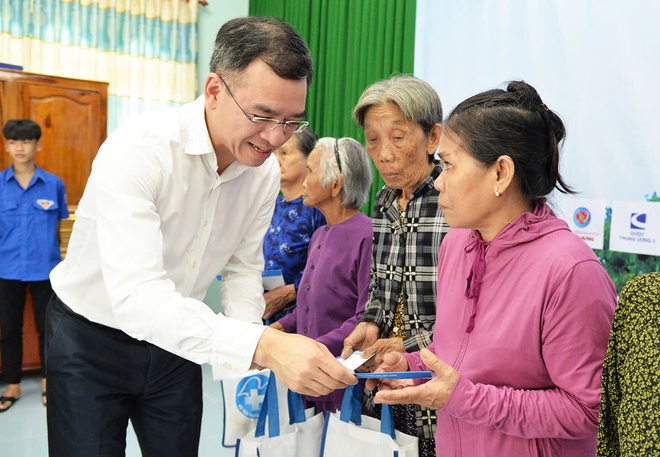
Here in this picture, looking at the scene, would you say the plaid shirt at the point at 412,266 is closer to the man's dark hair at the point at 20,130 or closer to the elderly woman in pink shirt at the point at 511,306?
the elderly woman in pink shirt at the point at 511,306

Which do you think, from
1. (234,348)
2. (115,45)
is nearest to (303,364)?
(234,348)

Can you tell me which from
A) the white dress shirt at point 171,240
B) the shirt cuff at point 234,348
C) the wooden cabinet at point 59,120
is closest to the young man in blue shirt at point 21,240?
the wooden cabinet at point 59,120

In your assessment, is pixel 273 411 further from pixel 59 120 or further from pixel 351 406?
pixel 59 120

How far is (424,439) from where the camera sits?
161 centimetres

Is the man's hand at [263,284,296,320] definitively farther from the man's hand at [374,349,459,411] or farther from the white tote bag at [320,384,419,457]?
the man's hand at [374,349,459,411]

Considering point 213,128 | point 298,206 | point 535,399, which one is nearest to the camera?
point 535,399

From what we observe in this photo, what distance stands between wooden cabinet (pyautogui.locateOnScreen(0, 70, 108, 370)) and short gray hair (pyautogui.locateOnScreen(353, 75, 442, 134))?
3111mm

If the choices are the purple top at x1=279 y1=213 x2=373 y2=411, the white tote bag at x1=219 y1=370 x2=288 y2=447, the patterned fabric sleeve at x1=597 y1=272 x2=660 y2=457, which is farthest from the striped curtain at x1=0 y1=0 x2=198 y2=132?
the patterned fabric sleeve at x1=597 y1=272 x2=660 y2=457

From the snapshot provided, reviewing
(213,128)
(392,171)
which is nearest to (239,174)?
(213,128)

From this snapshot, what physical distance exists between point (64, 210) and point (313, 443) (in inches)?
118

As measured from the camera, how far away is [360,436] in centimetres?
161

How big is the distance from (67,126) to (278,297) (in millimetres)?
2779

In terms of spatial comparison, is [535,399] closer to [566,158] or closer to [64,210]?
[566,158]

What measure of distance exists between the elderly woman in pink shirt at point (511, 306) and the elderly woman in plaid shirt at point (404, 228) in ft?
0.92
